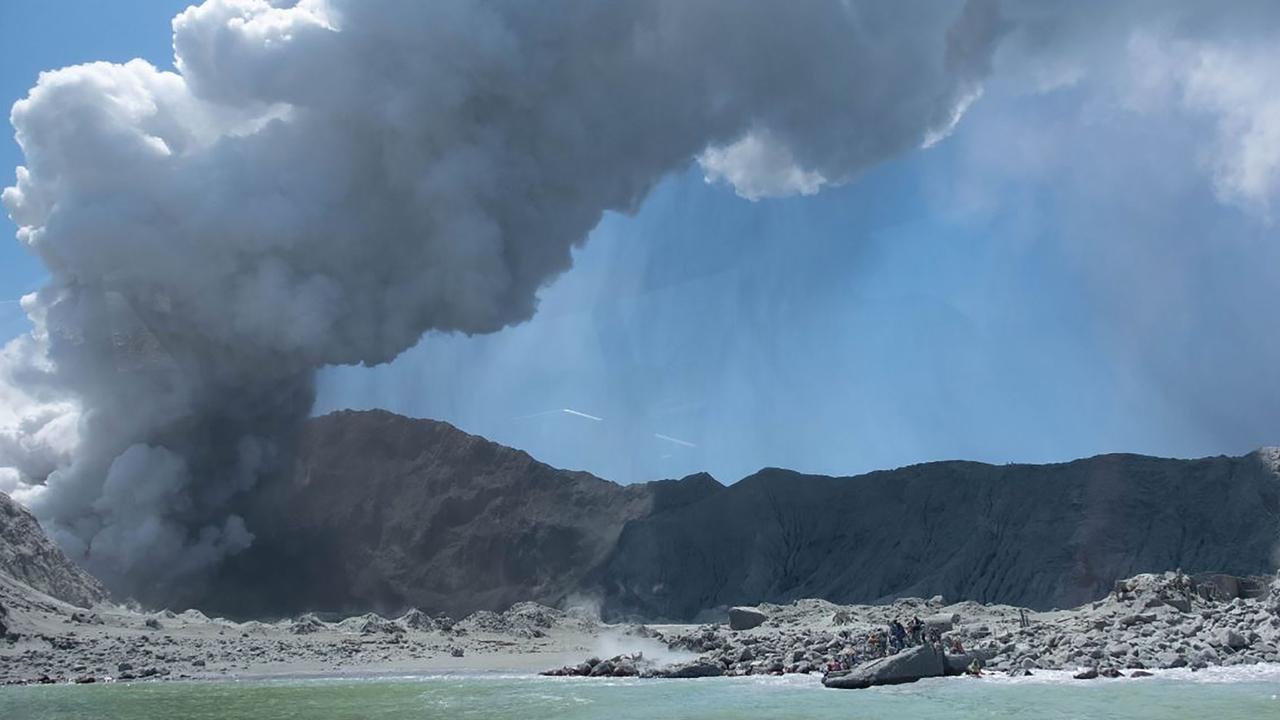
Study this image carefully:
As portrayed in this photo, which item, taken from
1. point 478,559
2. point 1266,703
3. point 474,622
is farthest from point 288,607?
point 1266,703

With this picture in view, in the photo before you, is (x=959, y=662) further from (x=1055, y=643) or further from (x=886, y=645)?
(x=886, y=645)

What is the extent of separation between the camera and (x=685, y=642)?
192 ft

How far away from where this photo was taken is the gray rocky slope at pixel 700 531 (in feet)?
309

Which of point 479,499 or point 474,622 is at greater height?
point 479,499

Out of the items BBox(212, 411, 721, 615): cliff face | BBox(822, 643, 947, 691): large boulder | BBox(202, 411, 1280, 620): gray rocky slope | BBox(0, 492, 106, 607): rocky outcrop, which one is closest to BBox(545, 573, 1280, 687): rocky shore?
BBox(822, 643, 947, 691): large boulder

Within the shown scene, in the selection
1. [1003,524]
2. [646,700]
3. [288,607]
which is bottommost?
[646,700]

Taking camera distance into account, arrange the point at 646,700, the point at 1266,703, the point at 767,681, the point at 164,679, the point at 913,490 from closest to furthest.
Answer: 1. the point at 1266,703
2. the point at 646,700
3. the point at 767,681
4. the point at 164,679
5. the point at 913,490

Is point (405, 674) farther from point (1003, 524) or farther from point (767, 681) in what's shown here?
point (1003, 524)

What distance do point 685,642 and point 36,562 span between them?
150 ft

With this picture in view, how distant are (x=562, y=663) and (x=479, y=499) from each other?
69.0m

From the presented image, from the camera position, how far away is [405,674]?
172ft

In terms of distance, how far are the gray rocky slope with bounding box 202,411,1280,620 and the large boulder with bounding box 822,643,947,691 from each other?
180 feet

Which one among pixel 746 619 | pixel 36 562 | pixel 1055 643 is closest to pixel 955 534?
pixel 746 619

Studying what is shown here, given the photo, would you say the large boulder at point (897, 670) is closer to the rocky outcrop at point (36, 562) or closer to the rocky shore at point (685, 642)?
the rocky shore at point (685, 642)
